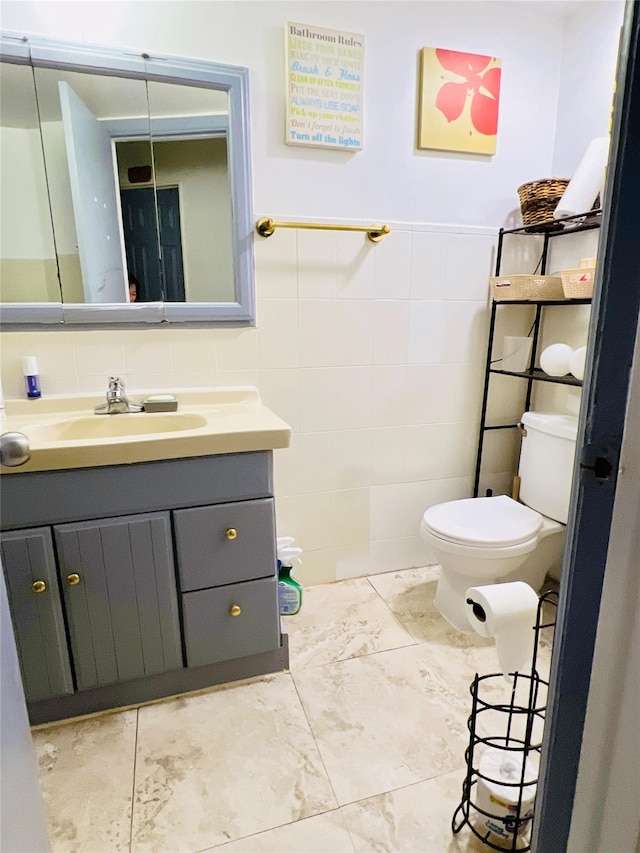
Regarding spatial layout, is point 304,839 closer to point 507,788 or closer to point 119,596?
point 507,788

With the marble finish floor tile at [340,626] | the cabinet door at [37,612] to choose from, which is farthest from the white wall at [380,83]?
the marble finish floor tile at [340,626]

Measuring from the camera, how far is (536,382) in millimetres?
2061

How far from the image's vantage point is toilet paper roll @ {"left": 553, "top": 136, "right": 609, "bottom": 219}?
5.15 feet

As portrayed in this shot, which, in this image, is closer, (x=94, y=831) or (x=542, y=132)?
(x=94, y=831)

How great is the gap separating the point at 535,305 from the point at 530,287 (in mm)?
275

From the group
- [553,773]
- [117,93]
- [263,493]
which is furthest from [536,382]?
[117,93]

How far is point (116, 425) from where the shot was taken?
4.86ft

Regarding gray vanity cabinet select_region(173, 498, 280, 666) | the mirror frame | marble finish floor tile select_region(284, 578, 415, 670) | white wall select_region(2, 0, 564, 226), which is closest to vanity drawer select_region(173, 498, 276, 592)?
gray vanity cabinet select_region(173, 498, 280, 666)

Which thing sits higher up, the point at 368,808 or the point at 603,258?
the point at 603,258

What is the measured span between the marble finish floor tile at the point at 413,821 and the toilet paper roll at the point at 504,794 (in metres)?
0.07

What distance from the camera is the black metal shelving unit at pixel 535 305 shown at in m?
1.65

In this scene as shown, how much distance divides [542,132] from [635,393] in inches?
73.8

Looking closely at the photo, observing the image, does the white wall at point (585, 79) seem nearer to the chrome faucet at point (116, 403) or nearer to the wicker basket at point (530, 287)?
the wicker basket at point (530, 287)

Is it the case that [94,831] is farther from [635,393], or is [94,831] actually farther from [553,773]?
[635,393]
